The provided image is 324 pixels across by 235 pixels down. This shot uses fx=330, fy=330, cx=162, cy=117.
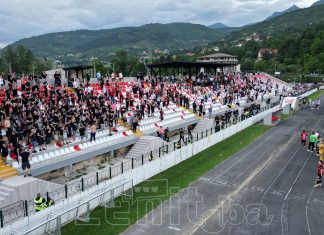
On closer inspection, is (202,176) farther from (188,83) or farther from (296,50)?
(296,50)

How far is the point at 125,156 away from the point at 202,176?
24.5ft

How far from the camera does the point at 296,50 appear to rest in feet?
489

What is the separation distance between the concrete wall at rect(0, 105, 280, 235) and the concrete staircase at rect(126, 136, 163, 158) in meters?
2.63

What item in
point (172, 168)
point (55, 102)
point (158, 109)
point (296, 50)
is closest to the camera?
point (172, 168)

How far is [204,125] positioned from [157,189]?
705 inches

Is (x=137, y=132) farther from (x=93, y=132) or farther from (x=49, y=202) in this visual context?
(x=49, y=202)

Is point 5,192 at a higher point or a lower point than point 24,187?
lower

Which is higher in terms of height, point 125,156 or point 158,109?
point 158,109

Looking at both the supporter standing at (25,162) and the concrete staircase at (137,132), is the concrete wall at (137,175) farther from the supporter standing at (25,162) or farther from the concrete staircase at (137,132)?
the concrete staircase at (137,132)

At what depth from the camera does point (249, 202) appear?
55.5 feet

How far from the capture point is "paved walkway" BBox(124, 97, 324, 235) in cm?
1424

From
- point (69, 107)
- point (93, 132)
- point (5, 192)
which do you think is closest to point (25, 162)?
point (5, 192)

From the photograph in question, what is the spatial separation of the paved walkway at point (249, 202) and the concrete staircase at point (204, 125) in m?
9.58

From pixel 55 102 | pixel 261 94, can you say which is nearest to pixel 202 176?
pixel 55 102
